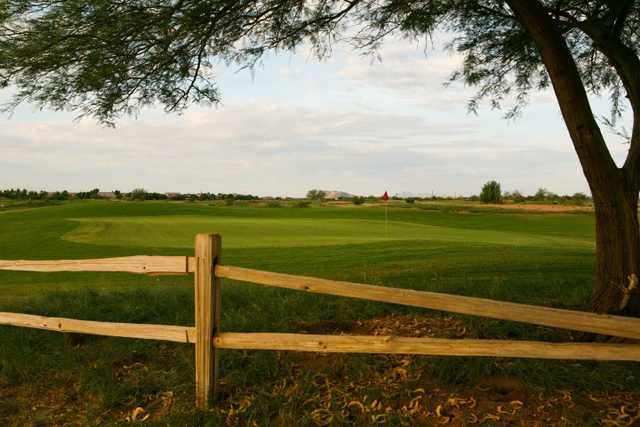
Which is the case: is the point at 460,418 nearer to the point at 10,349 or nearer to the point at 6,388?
the point at 6,388

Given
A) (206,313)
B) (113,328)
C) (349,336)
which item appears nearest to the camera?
(349,336)

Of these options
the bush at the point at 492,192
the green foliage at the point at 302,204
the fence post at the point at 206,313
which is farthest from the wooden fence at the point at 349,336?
the bush at the point at 492,192

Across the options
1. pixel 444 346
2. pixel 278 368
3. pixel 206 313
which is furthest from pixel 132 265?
pixel 444 346

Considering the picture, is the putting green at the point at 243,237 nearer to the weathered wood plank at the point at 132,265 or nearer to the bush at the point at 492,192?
the weathered wood plank at the point at 132,265

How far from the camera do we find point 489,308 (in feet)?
11.7

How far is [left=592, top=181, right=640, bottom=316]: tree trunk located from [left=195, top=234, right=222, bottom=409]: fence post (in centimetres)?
399

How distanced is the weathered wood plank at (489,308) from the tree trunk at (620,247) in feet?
6.57

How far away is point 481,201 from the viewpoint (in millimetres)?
50594

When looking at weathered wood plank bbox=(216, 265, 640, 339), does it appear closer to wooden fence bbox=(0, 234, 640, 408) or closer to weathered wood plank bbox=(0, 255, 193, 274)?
wooden fence bbox=(0, 234, 640, 408)

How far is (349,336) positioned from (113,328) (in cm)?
237

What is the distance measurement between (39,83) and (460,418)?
236 inches

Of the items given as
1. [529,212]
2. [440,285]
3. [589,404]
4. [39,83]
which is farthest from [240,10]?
[529,212]

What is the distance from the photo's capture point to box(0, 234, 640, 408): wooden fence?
136 inches

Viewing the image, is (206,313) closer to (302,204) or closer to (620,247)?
(620,247)
